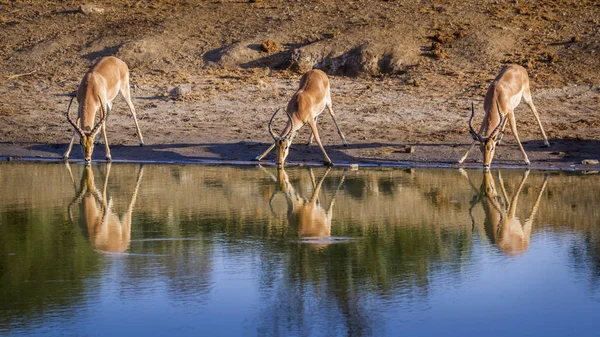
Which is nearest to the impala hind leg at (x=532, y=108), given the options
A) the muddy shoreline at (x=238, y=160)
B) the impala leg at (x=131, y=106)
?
the muddy shoreline at (x=238, y=160)

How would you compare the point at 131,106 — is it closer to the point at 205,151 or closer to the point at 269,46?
the point at 205,151

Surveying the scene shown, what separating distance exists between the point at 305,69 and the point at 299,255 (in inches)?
534

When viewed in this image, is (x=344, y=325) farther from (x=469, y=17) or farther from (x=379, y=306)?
(x=469, y=17)

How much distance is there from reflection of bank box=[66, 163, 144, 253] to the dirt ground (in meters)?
4.47

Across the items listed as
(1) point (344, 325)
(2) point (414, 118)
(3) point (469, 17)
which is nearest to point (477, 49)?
(3) point (469, 17)

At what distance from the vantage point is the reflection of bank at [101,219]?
37.4 feet

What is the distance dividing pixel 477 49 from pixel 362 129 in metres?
4.92

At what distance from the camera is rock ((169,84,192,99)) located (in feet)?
73.2

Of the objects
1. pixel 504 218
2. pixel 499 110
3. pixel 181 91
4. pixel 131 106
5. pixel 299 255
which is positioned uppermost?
pixel 181 91

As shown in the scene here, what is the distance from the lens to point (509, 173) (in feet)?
57.5

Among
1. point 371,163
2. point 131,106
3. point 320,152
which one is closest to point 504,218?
point 371,163

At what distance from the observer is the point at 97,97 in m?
19.0

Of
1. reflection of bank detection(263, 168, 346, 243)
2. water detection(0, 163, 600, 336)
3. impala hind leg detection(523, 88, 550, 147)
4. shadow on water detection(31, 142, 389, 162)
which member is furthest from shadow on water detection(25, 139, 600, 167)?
reflection of bank detection(263, 168, 346, 243)

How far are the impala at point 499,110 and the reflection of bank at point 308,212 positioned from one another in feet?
9.47
